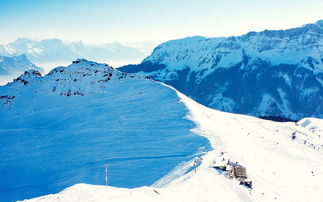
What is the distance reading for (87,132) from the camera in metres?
45.2

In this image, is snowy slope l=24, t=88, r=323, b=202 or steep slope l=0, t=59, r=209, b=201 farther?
steep slope l=0, t=59, r=209, b=201

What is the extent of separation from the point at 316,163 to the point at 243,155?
13.1 metres

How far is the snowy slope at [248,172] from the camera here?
72.2 feet

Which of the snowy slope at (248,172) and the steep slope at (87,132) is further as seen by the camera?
the steep slope at (87,132)

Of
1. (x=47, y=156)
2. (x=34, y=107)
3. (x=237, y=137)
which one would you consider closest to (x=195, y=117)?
(x=237, y=137)

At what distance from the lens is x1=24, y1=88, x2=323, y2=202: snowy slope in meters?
22.0

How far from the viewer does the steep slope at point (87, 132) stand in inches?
1350

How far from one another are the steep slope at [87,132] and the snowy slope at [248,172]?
325 cm

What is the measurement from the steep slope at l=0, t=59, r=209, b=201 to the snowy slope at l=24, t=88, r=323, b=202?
10.6 ft

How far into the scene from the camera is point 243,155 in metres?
35.2

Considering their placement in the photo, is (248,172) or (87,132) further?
(87,132)

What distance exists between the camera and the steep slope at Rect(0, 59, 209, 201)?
34.3 m

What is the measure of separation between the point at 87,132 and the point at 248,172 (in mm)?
22266

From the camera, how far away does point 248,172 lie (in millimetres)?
31250
